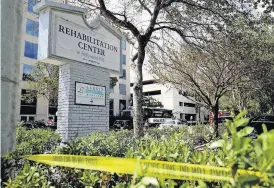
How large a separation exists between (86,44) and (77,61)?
747mm

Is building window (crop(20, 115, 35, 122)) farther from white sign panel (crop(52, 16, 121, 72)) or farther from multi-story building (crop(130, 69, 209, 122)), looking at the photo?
white sign panel (crop(52, 16, 121, 72))

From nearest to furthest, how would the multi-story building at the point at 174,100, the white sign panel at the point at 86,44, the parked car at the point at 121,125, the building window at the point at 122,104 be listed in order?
the white sign panel at the point at 86,44, the parked car at the point at 121,125, the building window at the point at 122,104, the multi-story building at the point at 174,100

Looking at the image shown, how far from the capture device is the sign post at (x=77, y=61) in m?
7.19

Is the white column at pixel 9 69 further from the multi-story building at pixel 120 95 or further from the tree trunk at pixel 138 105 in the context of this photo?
the multi-story building at pixel 120 95

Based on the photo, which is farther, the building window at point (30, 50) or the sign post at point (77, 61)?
the building window at point (30, 50)

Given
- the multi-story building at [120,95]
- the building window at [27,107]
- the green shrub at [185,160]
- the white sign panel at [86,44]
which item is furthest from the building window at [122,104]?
the green shrub at [185,160]

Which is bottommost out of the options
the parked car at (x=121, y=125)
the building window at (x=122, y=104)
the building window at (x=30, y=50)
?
the parked car at (x=121, y=125)

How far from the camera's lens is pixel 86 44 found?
8.23 metres

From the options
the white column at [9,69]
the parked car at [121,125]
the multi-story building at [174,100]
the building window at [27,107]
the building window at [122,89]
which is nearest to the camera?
the white column at [9,69]

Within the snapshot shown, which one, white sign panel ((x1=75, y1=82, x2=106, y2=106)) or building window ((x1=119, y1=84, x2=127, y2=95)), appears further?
building window ((x1=119, y1=84, x2=127, y2=95))

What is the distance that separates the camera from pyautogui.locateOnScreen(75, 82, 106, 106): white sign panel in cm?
771

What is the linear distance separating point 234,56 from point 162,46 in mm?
3338

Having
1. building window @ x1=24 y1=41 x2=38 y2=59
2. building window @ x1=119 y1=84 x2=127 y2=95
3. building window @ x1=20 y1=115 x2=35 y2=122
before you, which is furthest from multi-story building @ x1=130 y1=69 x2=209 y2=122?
building window @ x1=20 y1=115 x2=35 y2=122

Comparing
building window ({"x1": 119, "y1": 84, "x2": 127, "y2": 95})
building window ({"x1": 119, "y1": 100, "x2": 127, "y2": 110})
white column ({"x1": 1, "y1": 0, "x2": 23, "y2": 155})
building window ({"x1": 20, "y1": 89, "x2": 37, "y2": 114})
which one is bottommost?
white column ({"x1": 1, "y1": 0, "x2": 23, "y2": 155})
